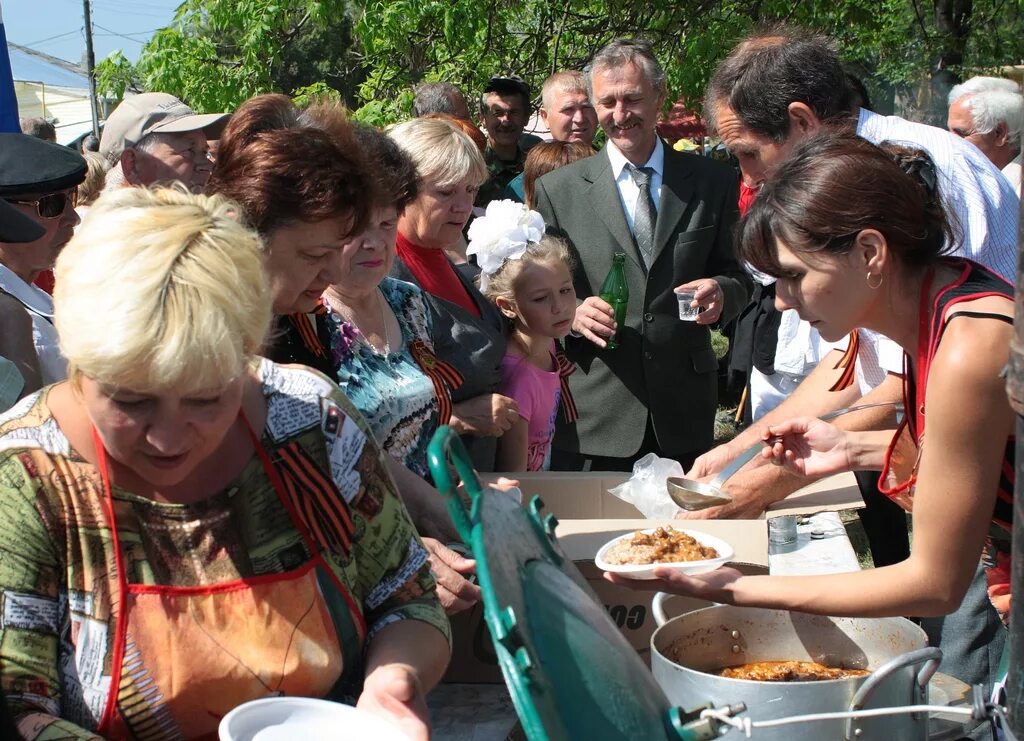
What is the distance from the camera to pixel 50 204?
2.99m

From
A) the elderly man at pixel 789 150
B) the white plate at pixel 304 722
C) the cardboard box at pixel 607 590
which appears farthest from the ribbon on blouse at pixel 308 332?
the white plate at pixel 304 722

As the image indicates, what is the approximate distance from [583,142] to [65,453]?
438 centimetres

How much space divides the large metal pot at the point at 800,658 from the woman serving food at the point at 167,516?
0.43 meters

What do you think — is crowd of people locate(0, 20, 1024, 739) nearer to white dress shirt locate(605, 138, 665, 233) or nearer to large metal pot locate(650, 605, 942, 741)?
large metal pot locate(650, 605, 942, 741)

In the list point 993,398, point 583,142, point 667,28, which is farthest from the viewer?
point 667,28

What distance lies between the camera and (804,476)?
2.56 m

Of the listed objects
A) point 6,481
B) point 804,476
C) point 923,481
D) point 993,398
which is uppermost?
point 6,481

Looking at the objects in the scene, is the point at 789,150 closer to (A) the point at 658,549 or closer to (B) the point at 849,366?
(B) the point at 849,366

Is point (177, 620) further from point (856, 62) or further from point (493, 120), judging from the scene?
point (856, 62)

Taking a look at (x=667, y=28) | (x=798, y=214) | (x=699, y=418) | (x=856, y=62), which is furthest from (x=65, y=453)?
(x=856, y=62)

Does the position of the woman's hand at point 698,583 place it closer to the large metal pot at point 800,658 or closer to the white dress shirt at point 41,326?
the large metal pot at point 800,658

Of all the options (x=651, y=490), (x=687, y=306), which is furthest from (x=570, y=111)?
(x=651, y=490)

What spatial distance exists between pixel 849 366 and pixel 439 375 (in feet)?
3.67

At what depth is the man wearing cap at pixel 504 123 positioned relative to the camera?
5.91 metres
